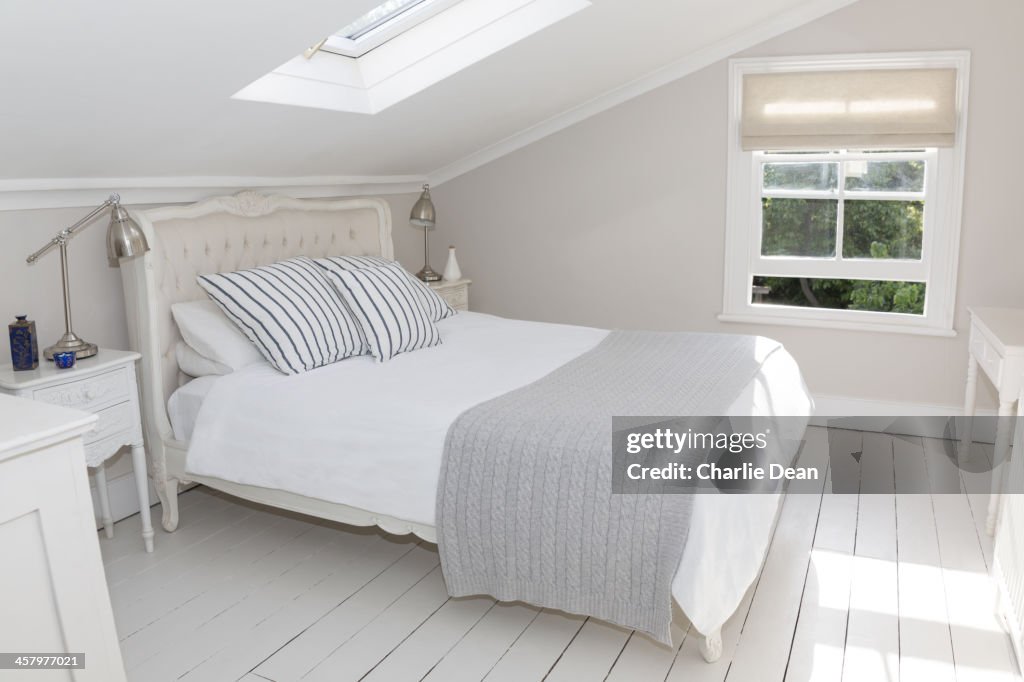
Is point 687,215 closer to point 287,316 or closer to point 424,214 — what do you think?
point 424,214

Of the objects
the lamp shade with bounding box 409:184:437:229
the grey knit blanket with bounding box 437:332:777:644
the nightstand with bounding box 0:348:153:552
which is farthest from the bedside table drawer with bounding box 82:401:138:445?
the lamp shade with bounding box 409:184:437:229

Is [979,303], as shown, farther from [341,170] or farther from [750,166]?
[341,170]

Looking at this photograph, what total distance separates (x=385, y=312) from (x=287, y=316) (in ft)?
1.27

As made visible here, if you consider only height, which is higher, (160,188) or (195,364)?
(160,188)

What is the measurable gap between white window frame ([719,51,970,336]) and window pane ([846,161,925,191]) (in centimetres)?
4

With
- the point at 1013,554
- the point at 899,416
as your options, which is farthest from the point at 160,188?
the point at 899,416

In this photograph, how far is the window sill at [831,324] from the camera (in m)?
3.90

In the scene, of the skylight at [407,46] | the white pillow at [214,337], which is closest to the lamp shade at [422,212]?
the skylight at [407,46]

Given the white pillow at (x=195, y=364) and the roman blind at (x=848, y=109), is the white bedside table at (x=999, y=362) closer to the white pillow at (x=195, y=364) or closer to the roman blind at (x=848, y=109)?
the roman blind at (x=848, y=109)

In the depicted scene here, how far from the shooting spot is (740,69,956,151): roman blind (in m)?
3.73

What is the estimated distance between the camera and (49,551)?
172 centimetres

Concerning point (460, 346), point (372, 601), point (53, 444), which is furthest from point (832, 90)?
point (53, 444)

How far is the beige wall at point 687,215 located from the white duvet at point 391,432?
1205 millimetres

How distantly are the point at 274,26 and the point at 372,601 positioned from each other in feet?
5.72
